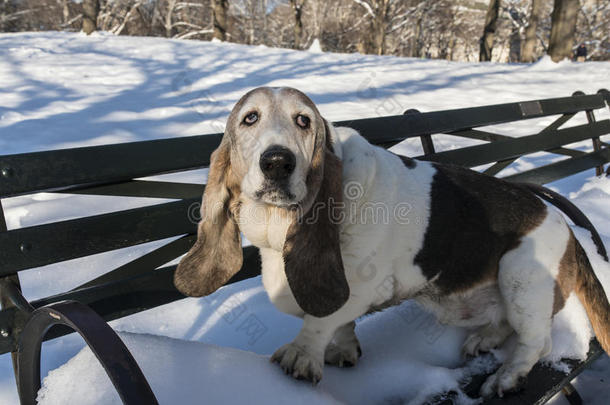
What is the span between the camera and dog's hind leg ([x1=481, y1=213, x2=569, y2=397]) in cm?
209

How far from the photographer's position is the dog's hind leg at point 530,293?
209 cm

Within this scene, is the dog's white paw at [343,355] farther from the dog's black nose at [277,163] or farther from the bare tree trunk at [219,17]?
the bare tree trunk at [219,17]

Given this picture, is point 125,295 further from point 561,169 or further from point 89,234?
point 561,169

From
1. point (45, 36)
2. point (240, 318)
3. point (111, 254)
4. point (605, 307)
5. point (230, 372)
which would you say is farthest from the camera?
point (45, 36)

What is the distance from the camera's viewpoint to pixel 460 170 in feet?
7.68

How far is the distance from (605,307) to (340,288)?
1.42 metres

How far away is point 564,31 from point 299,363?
15.9m

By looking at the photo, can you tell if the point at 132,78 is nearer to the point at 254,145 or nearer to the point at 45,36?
the point at 45,36

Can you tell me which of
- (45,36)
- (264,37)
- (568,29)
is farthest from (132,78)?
(264,37)

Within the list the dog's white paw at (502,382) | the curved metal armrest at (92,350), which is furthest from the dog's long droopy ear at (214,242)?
the dog's white paw at (502,382)

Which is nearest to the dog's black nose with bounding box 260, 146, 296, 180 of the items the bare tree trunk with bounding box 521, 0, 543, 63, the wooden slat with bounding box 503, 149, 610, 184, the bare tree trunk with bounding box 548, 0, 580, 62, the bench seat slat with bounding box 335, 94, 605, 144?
the bench seat slat with bounding box 335, 94, 605, 144

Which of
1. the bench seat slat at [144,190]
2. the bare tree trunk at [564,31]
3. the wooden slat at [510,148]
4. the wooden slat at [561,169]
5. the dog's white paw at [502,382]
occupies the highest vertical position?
the bare tree trunk at [564,31]

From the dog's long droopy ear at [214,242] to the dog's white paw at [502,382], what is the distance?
1117mm

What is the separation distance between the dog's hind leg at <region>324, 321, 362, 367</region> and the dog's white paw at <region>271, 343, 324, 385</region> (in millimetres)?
286
